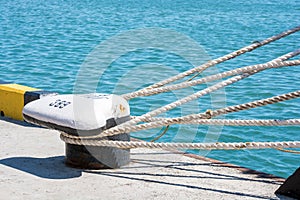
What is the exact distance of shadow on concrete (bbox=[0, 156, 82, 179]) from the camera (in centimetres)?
480

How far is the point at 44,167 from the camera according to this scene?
499 centimetres

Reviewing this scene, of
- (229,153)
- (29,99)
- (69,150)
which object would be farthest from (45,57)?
(69,150)

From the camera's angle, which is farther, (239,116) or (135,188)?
(239,116)

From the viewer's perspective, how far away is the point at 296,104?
10.3 m

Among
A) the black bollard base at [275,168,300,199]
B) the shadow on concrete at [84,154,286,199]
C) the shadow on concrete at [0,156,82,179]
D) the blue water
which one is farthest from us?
the blue water

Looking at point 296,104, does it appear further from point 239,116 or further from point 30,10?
point 30,10

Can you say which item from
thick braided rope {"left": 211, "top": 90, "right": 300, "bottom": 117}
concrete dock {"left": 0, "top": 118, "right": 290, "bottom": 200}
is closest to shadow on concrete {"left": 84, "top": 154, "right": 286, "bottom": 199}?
concrete dock {"left": 0, "top": 118, "right": 290, "bottom": 200}

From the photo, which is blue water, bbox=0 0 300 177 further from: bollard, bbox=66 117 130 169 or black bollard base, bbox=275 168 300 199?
black bollard base, bbox=275 168 300 199

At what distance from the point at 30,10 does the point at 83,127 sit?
2397cm

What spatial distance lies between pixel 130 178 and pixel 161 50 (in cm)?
1170

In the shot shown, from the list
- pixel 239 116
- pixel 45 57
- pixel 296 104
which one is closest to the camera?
pixel 239 116

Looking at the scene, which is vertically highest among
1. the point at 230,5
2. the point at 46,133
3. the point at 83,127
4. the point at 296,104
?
the point at 83,127

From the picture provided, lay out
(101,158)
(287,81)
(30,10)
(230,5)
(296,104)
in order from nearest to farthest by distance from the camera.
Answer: (101,158)
(296,104)
(287,81)
(30,10)
(230,5)

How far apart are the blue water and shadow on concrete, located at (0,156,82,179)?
245cm
